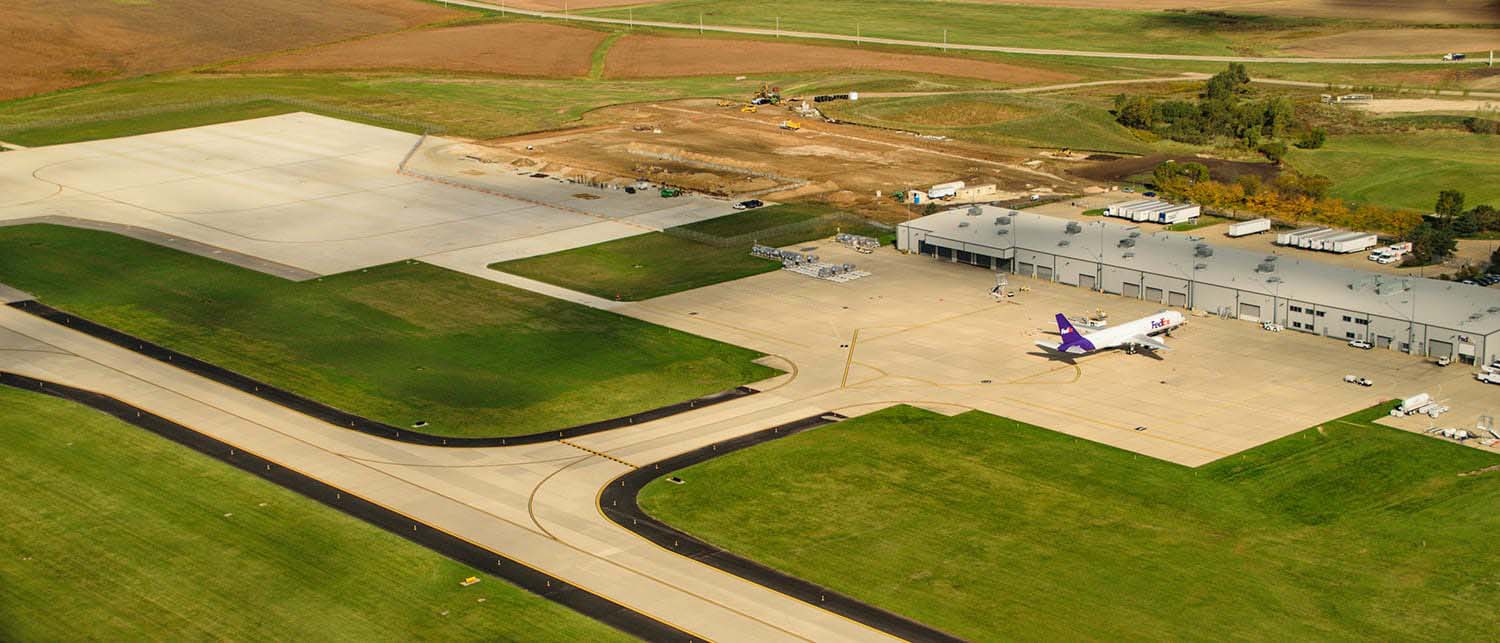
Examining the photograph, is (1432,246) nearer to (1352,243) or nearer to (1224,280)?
(1352,243)

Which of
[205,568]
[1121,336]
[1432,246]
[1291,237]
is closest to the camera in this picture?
[205,568]

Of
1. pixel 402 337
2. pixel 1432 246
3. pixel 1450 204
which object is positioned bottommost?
pixel 402 337

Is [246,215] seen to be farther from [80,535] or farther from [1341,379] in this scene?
[1341,379]

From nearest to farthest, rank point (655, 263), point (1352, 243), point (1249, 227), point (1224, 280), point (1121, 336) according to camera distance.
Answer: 1. point (1121, 336)
2. point (1224, 280)
3. point (655, 263)
4. point (1352, 243)
5. point (1249, 227)

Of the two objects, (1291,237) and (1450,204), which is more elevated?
(1450,204)

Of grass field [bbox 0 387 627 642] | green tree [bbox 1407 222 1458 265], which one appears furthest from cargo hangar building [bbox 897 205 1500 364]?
grass field [bbox 0 387 627 642]

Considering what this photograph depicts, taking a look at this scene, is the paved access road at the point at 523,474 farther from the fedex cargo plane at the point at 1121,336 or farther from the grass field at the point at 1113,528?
the fedex cargo plane at the point at 1121,336

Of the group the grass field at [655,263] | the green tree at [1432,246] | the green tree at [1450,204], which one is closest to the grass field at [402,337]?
the grass field at [655,263]

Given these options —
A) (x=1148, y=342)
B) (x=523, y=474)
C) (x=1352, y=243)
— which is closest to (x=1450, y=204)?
(x=1352, y=243)
